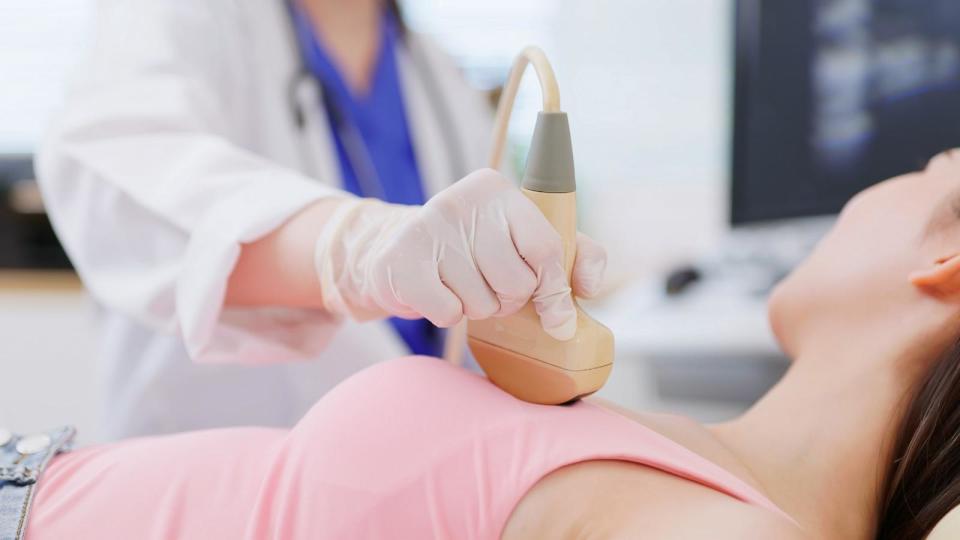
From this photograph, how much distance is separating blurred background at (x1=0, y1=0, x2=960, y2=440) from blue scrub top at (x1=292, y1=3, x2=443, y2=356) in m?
0.44

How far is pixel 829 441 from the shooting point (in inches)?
33.0

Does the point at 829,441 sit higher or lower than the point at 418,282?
lower

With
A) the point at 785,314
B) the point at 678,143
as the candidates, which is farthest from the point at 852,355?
the point at 678,143

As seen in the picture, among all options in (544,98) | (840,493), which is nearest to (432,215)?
(544,98)

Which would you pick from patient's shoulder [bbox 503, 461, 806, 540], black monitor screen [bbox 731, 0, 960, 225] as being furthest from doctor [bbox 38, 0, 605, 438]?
black monitor screen [bbox 731, 0, 960, 225]

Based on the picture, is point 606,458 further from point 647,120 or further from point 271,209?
point 647,120

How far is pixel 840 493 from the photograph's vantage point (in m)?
0.82

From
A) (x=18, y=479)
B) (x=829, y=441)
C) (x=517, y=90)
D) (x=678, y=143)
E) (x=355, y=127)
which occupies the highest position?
(x=517, y=90)

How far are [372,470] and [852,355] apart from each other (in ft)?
1.68

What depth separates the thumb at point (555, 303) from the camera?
666mm

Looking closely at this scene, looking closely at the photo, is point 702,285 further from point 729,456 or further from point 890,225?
point 729,456

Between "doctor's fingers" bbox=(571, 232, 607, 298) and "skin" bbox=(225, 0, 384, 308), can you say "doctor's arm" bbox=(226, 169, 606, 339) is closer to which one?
"doctor's fingers" bbox=(571, 232, 607, 298)

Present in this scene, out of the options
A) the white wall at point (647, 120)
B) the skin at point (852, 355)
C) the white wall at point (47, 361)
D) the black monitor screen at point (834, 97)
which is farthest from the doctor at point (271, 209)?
the white wall at point (47, 361)

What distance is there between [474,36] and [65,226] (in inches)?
61.8
